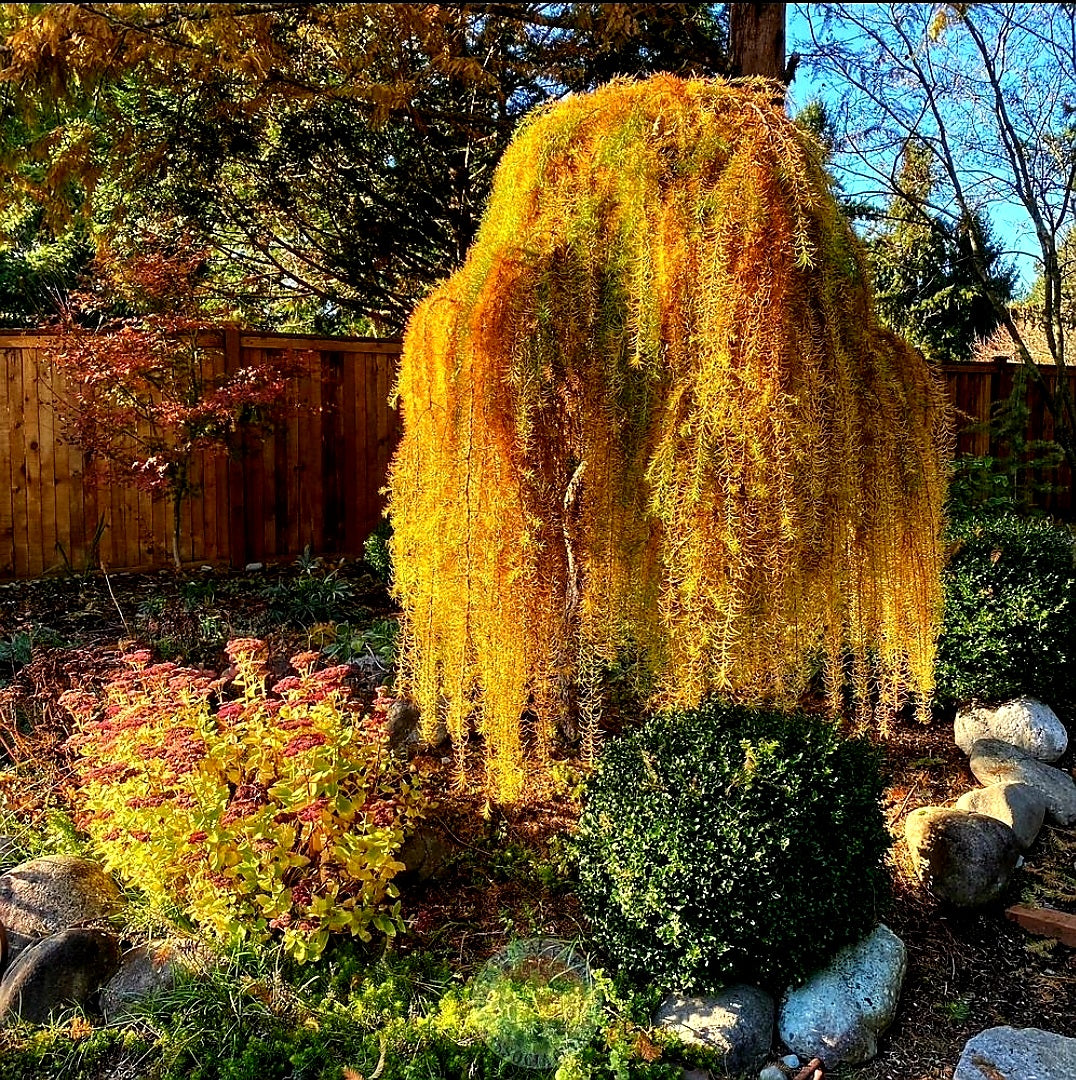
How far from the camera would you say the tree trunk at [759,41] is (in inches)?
143

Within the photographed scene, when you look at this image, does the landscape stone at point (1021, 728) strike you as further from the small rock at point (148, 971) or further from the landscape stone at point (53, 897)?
the landscape stone at point (53, 897)

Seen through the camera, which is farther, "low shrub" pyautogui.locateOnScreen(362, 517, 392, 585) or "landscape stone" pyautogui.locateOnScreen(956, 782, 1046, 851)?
"low shrub" pyautogui.locateOnScreen(362, 517, 392, 585)

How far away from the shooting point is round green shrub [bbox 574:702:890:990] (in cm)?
225

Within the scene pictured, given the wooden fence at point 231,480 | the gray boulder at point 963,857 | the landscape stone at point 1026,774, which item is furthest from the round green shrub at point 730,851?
the wooden fence at point 231,480

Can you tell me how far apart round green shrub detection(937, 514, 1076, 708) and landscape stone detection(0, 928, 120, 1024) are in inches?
136

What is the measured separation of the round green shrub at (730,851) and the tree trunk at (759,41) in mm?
2676

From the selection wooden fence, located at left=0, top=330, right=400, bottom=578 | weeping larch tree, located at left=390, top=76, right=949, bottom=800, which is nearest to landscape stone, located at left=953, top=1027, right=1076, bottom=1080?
weeping larch tree, located at left=390, top=76, right=949, bottom=800

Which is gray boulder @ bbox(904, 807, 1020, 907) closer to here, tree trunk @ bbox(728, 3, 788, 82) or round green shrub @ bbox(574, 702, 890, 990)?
round green shrub @ bbox(574, 702, 890, 990)

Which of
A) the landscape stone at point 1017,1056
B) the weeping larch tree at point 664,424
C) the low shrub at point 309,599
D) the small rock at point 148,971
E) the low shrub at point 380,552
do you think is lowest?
the landscape stone at point 1017,1056

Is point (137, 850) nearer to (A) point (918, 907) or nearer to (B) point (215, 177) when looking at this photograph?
(A) point (918, 907)

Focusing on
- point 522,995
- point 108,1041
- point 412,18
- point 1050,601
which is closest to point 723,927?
point 522,995

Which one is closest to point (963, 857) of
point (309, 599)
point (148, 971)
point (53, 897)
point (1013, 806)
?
point (1013, 806)

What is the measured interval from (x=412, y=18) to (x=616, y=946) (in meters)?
4.31

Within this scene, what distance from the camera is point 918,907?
9.64ft
